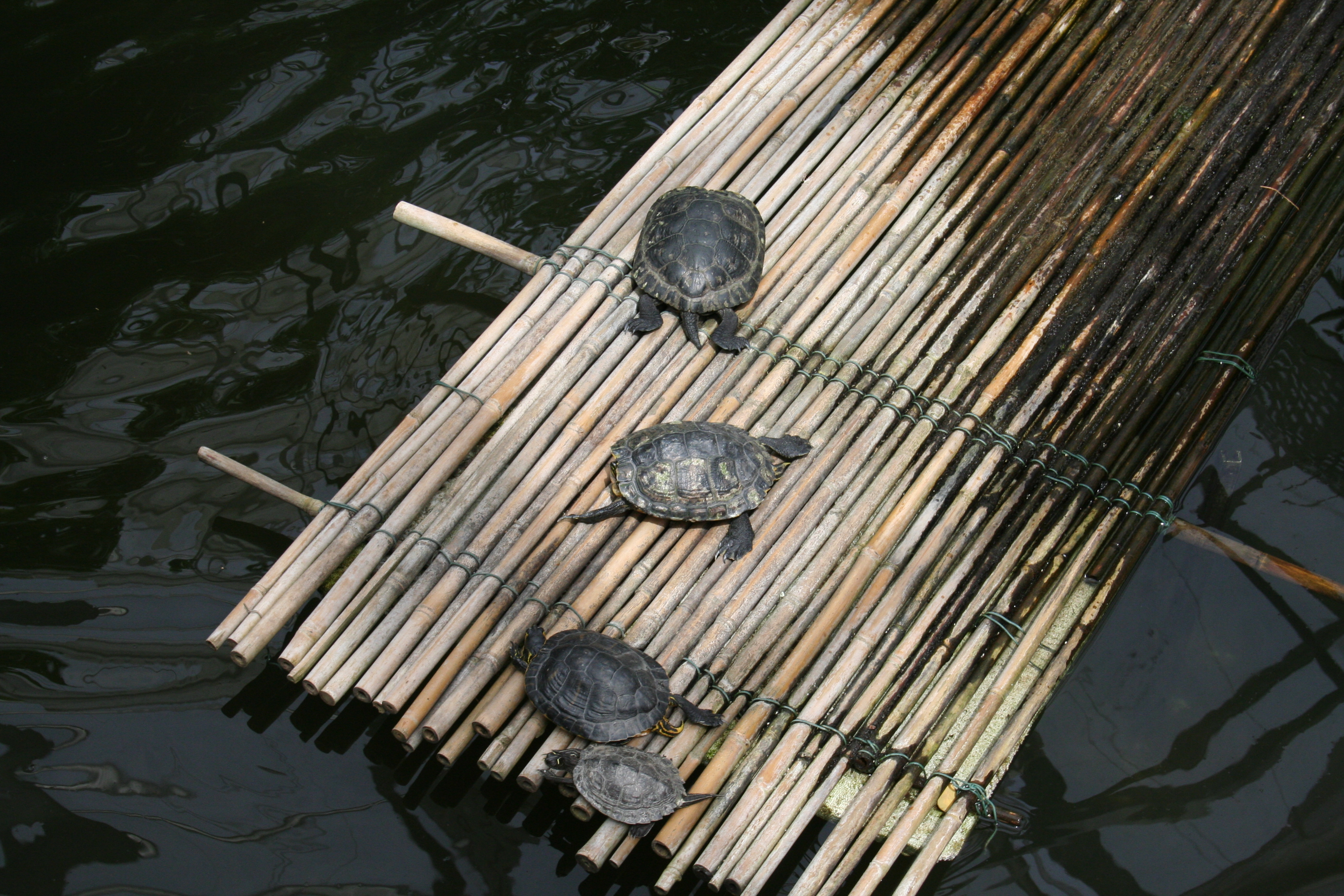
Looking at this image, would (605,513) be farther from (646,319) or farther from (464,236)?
(464,236)

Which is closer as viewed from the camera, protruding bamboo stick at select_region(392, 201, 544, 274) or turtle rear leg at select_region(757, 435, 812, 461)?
turtle rear leg at select_region(757, 435, 812, 461)

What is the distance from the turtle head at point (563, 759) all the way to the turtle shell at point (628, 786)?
52mm

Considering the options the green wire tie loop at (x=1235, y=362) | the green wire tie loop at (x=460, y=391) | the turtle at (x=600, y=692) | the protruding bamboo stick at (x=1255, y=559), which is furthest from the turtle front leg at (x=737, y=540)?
the green wire tie loop at (x=1235, y=362)

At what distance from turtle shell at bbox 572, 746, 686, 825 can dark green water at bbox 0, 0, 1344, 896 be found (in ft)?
1.50

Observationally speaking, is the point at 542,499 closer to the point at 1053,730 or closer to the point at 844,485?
the point at 844,485

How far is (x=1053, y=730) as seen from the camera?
361cm

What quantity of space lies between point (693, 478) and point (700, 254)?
99cm

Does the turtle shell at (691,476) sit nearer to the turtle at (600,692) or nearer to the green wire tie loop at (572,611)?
the green wire tie loop at (572,611)

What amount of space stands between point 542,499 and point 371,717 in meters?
1.09

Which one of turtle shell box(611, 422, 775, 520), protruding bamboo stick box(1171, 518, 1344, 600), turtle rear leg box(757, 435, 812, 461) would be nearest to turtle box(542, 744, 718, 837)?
turtle shell box(611, 422, 775, 520)

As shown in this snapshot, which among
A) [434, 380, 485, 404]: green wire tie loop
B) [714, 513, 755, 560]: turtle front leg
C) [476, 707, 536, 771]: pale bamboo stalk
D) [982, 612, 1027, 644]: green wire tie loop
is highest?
[982, 612, 1027, 644]: green wire tie loop

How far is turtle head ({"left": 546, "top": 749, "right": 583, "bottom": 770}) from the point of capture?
3160 millimetres

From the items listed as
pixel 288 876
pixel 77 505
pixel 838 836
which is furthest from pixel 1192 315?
pixel 77 505

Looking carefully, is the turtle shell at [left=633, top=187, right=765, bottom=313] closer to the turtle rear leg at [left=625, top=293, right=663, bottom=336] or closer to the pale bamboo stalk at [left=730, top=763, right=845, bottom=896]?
the turtle rear leg at [left=625, top=293, right=663, bottom=336]
